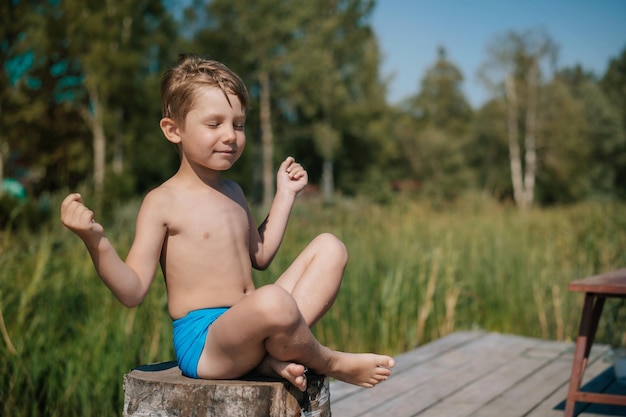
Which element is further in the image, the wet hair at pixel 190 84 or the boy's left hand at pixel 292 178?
the boy's left hand at pixel 292 178

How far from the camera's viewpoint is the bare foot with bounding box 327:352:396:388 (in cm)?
188

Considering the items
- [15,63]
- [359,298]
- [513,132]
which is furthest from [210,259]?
[513,132]

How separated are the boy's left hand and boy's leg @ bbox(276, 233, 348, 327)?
0.85 feet

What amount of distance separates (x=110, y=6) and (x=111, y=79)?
1.90 m

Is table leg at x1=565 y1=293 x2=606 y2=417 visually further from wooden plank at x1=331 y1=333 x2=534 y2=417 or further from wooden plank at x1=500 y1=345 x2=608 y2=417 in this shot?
wooden plank at x1=331 y1=333 x2=534 y2=417

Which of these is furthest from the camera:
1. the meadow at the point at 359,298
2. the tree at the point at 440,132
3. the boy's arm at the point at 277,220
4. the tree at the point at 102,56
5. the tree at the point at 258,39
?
the tree at the point at 440,132

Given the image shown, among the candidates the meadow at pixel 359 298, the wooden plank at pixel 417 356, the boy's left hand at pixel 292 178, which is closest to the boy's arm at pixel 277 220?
the boy's left hand at pixel 292 178

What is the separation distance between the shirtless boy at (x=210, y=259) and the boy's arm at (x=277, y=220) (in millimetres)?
91

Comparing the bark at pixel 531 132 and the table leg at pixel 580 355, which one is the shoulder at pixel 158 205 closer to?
the table leg at pixel 580 355

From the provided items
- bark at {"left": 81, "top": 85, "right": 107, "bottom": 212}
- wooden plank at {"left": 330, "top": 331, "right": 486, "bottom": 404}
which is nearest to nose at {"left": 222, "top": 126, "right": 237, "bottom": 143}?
wooden plank at {"left": 330, "top": 331, "right": 486, "bottom": 404}

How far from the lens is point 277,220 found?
7.24 feet

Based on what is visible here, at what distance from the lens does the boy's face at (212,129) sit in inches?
75.5

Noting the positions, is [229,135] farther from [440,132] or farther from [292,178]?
[440,132]

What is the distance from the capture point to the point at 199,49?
22469 mm
